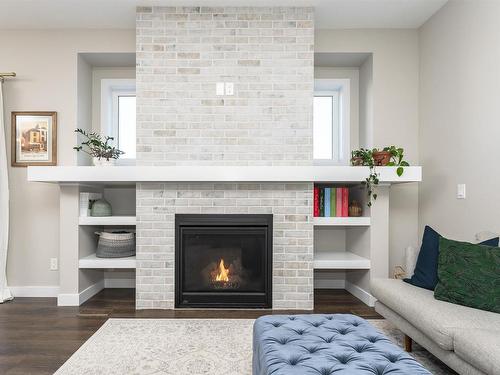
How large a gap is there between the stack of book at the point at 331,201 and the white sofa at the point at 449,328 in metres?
1.15

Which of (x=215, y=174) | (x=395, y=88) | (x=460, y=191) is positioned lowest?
(x=460, y=191)

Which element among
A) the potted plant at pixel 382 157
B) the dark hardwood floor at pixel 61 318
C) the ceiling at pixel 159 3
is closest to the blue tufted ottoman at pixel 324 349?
the dark hardwood floor at pixel 61 318

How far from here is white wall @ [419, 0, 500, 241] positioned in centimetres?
276

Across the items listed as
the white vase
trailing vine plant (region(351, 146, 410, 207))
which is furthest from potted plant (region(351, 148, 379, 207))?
the white vase

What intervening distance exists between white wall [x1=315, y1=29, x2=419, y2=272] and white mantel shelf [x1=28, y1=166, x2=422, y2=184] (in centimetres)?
65

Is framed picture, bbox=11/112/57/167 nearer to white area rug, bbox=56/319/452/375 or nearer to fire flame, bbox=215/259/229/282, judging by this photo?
white area rug, bbox=56/319/452/375

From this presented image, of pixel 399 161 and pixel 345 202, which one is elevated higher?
pixel 399 161

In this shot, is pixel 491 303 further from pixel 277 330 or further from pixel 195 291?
pixel 195 291

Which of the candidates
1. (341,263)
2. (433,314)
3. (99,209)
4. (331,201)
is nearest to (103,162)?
(99,209)

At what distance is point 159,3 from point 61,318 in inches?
114

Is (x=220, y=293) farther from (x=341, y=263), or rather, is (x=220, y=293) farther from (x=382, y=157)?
(x=382, y=157)

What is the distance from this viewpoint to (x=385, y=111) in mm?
3930

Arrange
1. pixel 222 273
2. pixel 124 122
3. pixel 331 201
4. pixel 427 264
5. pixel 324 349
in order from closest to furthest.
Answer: pixel 324 349 < pixel 427 264 < pixel 222 273 < pixel 331 201 < pixel 124 122

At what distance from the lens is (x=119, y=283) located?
429cm
